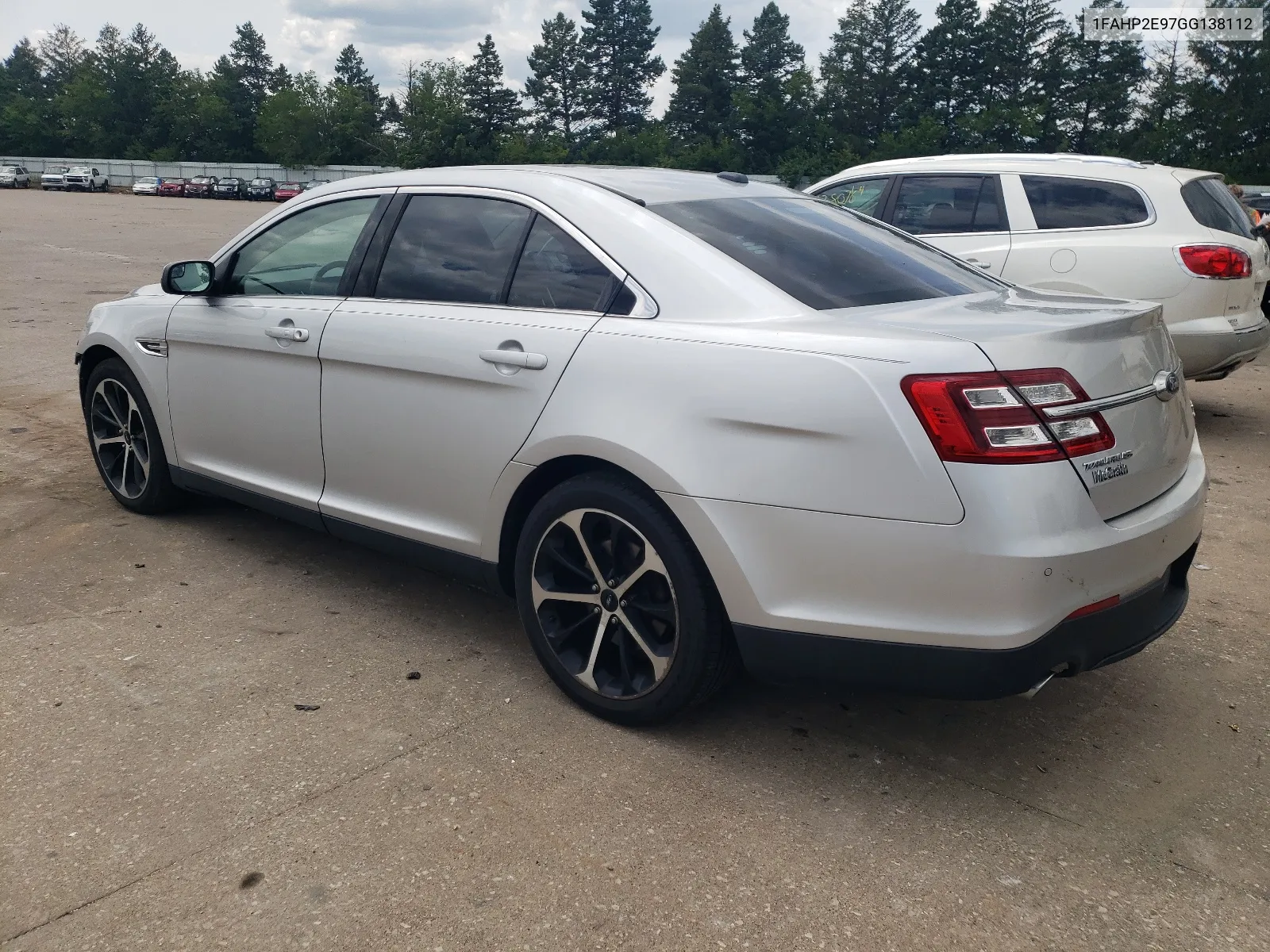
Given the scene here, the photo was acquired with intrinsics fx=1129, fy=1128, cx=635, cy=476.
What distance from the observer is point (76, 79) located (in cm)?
11456

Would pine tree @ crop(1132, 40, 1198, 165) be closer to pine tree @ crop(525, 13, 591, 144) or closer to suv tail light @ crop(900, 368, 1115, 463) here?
pine tree @ crop(525, 13, 591, 144)

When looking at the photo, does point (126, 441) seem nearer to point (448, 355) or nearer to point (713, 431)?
point (448, 355)

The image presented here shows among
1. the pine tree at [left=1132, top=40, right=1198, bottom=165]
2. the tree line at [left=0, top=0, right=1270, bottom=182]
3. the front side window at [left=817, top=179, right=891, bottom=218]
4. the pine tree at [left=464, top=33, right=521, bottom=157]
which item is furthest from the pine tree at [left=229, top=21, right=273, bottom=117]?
the front side window at [left=817, top=179, right=891, bottom=218]

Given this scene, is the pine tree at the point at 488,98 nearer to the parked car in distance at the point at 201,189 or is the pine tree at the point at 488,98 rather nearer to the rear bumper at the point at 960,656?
the parked car in distance at the point at 201,189

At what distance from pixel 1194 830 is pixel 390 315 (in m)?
2.79

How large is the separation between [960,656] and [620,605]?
961 millimetres

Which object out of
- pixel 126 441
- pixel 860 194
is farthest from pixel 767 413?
pixel 860 194

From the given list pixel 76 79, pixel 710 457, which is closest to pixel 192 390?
pixel 710 457

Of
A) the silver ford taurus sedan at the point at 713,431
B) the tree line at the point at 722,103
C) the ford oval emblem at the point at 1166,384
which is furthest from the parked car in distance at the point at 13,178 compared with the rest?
the ford oval emblem at the point at 1166,384

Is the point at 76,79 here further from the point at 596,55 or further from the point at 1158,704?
the point at 1158,704

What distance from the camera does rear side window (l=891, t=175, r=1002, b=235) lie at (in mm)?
7703

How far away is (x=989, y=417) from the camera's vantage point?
2557mm

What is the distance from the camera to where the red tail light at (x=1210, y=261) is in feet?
22.6

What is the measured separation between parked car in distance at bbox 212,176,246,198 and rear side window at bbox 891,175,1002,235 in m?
63.2
